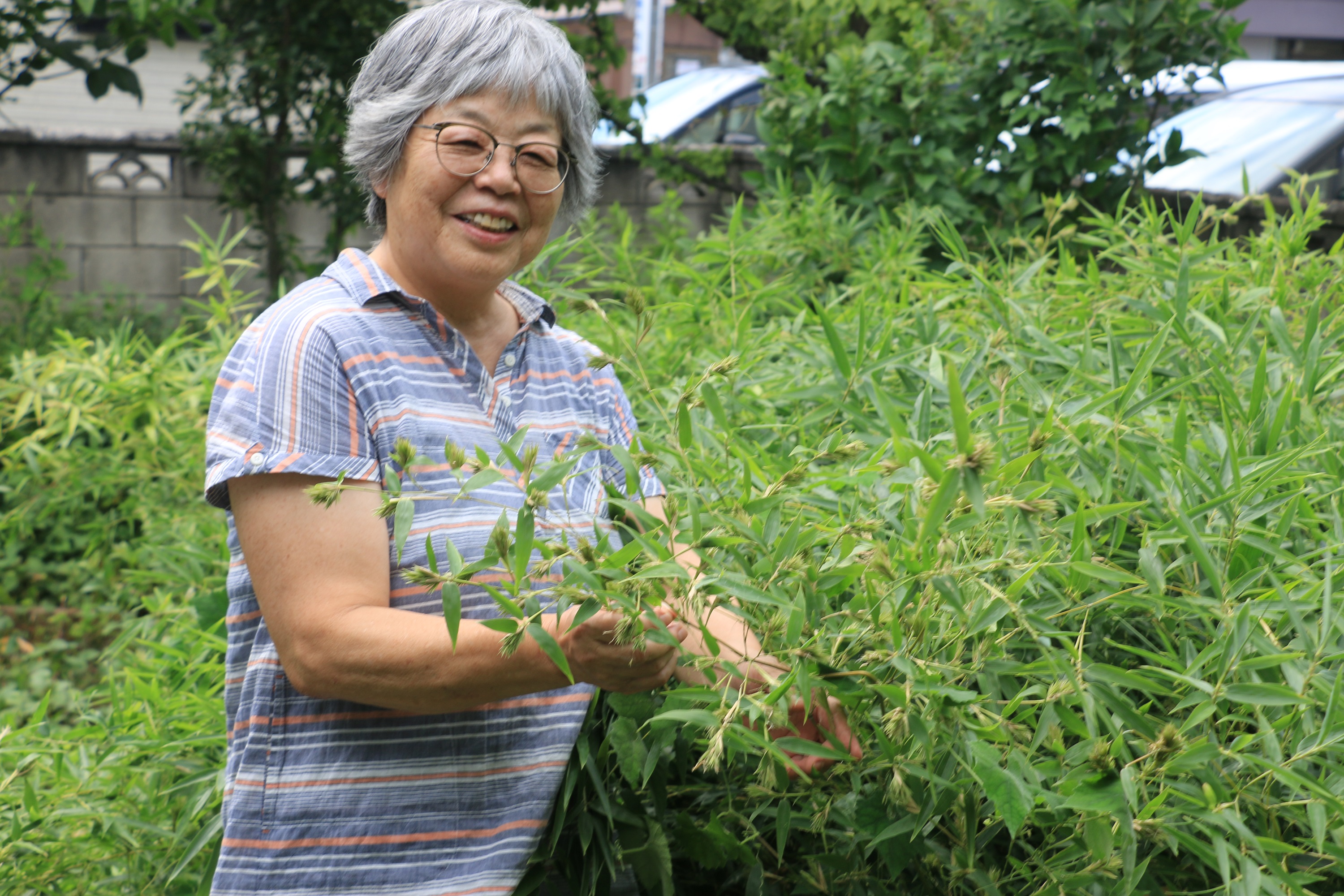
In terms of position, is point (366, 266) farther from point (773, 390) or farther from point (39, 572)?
point (39, 572)

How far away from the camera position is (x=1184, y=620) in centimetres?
144

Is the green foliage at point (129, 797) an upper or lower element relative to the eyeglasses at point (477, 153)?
lower

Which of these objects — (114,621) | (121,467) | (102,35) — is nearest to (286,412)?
(121,467)

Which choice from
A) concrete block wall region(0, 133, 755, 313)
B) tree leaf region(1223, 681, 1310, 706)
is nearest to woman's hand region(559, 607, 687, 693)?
tree leaf region(1223, 681, 1310, 706)

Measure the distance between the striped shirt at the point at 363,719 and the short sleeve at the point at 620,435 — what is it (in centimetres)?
20

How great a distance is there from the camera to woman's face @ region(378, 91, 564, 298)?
66.4 inches

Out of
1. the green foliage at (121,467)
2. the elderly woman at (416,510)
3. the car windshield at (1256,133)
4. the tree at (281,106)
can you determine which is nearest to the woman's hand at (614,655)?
the elderly woman at (416,510)

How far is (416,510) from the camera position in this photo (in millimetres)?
1549

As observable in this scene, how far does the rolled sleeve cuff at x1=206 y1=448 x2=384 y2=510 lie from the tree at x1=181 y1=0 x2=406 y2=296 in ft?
15.8

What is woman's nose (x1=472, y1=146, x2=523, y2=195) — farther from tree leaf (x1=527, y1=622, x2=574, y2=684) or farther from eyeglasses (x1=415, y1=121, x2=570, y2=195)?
tree leaf (x1=527, y1=622, x2=574, y2=684)

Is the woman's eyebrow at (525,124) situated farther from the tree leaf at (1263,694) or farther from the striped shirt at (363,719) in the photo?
the tree leaf at (1263,694)

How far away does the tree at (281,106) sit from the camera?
6180mm

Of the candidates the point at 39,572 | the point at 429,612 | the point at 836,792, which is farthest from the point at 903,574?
the point at 39,572

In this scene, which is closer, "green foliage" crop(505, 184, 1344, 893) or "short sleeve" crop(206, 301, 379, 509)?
"green foliage" crop(505, 184, 1344, 893)
